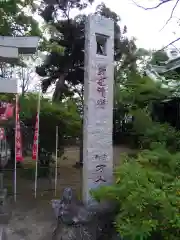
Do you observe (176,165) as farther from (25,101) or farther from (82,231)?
(25,101)

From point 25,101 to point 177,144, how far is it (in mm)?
5504

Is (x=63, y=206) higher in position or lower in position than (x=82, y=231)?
higher

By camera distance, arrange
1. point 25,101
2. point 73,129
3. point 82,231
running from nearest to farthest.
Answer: point 82,231 → point 25,101 → point 73,129

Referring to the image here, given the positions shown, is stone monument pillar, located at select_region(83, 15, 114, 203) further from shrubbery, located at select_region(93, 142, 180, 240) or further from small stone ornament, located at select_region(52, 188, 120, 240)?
shrubbery, located at select_region(93, 142, 180, 240)

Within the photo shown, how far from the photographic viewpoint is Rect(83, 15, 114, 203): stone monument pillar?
243 inches

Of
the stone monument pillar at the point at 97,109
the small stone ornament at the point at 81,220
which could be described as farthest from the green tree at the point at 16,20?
the small stone ornament at the point at 81,220

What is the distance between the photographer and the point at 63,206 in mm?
5551

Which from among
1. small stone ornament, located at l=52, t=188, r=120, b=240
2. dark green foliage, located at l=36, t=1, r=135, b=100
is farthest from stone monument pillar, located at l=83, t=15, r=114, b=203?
dark green foliage, located at l=36, t=1, r=135, b=100

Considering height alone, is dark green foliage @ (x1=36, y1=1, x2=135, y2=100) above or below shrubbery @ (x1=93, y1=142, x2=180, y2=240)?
above

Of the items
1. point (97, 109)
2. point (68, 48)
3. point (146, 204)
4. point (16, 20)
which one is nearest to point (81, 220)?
point (146, 204)

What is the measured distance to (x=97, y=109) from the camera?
6289mm

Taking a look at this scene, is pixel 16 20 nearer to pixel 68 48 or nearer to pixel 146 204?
pixel 68 48

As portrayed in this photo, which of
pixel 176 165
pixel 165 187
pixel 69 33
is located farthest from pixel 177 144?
pixel 69 33

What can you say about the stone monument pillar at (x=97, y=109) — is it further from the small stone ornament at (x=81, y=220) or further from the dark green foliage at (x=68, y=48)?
the dark green foliage at (x=68, y=48)
